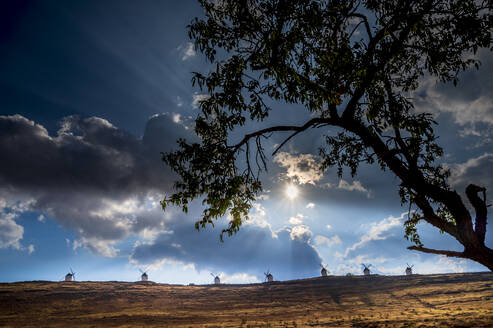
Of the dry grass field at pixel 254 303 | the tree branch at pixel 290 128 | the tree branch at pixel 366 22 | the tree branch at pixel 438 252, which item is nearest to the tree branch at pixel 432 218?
the tree branch at pixel 438 252

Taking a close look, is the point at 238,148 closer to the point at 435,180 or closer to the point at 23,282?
the point at 435,180

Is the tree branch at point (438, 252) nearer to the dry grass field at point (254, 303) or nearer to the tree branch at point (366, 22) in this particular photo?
the tree branch at point (366, 22)

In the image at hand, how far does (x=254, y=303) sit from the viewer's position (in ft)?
199

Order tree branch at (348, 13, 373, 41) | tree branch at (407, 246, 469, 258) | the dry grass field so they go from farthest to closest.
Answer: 1. the dry grass field
2. tree branch at (348, 13, 373, 41)
3. tree branch at (407, 246, 469, 258)

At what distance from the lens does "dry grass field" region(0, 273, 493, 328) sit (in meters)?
43.1

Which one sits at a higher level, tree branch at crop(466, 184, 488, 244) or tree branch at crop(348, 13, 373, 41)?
tree branch at crop(348, 13, 373, 41)

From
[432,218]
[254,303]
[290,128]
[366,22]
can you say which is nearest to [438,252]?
[432,218]

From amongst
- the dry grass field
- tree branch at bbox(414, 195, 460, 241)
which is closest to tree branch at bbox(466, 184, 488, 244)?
tree branch at bbox(414, 195, 460, 241)

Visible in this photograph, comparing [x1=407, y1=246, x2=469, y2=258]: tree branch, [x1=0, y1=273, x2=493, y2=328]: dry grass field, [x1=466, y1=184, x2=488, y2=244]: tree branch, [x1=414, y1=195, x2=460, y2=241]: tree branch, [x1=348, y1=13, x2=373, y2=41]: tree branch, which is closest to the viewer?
[x1=466, y1=184, x2=488, y2=244]: tree branch

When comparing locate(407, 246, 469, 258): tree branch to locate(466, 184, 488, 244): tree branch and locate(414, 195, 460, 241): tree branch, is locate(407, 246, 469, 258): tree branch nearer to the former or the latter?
locate(414, 195, 460, 241): tree branch

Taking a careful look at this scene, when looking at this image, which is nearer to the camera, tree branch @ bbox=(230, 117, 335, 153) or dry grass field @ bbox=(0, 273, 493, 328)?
tree branch @ bbox=(230, 117, 335, 153)

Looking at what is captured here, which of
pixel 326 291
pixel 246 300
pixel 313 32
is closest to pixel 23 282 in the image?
pixel 246 300

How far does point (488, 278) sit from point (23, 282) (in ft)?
461

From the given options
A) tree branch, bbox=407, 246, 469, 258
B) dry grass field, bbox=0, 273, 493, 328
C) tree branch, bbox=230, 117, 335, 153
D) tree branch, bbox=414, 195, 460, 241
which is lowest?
dry grass field, bbox=0, 273, 493, 328
